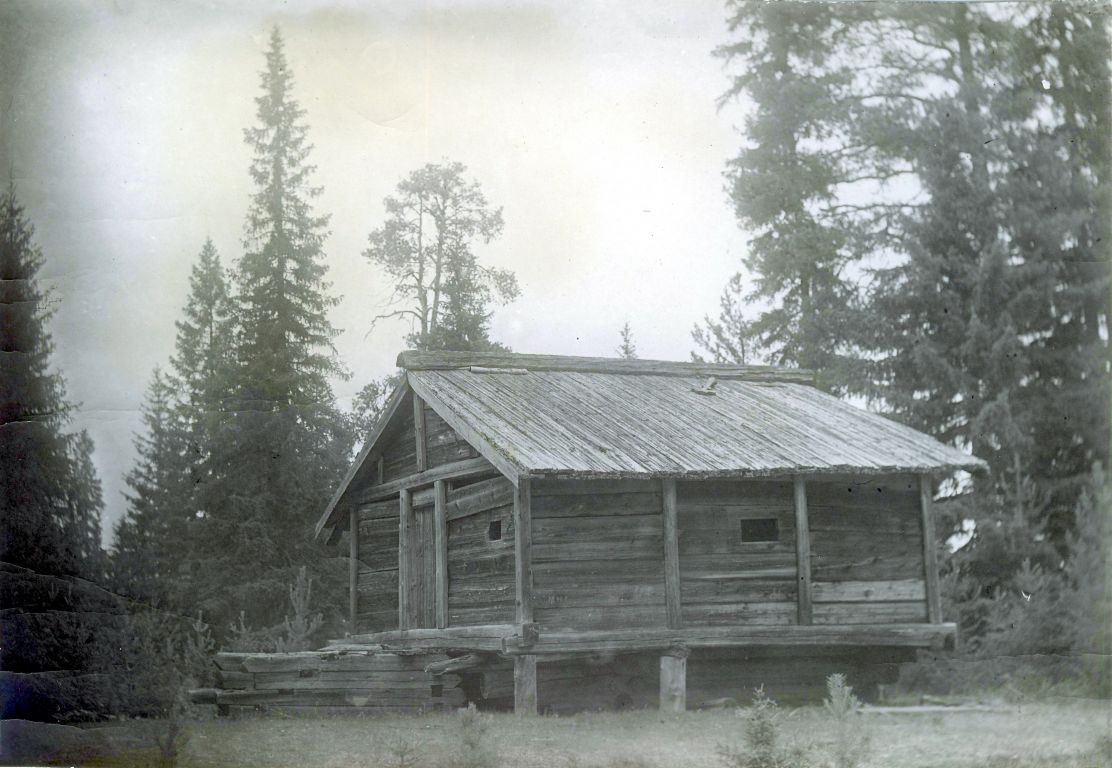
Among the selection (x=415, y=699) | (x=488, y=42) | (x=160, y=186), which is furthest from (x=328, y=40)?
(x=415, y=699)

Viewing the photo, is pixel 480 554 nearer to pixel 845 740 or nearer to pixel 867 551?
pixel 867 551

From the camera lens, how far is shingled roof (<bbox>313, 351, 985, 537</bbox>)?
1410cm

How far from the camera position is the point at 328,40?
11680mm

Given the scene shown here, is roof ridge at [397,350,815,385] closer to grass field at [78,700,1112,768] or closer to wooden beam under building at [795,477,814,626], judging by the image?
wooden beam under building at [795,477,814,626]

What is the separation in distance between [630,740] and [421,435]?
6.63 meters

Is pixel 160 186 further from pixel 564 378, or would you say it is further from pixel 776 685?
pixel 776 685

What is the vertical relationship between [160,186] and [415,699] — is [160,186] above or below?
above

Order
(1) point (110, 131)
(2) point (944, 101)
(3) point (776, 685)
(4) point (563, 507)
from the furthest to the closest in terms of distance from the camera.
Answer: (2) point (944, 101), (3) point (776, 685), (4) point (563, 507), (1) point (110, 131)

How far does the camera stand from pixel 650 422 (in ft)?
52.0

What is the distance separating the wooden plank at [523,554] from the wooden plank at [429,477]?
1225 mm

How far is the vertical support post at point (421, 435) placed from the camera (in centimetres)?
1667

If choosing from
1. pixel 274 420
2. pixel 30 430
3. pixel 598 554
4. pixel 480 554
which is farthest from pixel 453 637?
pixel 274 420

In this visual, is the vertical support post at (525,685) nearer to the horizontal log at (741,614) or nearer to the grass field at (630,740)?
the grass field at (630,740)

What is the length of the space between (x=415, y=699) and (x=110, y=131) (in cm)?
818
